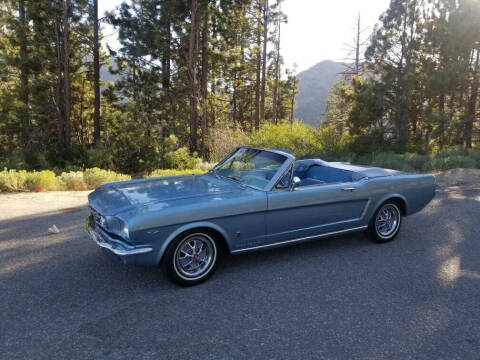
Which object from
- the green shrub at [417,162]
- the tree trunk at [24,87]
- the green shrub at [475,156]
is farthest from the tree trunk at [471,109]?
the tree trunk at [24,87]

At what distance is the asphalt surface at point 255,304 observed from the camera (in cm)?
298

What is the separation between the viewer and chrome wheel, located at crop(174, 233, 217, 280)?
3916 millimetres

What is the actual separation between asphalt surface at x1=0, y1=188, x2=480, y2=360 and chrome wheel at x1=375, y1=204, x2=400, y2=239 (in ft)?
0.62

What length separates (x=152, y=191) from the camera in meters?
4.48

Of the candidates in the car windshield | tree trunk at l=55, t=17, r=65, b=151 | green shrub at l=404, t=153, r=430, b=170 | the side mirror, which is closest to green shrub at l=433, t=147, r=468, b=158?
green shrub at l=404, t=153, r=430, b=170

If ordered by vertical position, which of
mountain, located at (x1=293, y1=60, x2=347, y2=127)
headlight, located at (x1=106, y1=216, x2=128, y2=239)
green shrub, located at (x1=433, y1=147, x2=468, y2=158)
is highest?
mountain, located at (x1=293, y1=60, x2=347, y2=127)

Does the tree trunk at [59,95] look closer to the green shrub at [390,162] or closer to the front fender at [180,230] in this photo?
the green shrub at [390,162]

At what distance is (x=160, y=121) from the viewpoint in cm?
2092

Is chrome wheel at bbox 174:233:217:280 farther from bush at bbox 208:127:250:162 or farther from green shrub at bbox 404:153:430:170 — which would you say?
bush at bbox 208:127:250:162

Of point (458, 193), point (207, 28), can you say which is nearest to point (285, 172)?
point (458, 193)

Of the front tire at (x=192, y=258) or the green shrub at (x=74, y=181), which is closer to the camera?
the front tire at (x=192, y=258)

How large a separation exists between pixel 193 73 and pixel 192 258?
16.8 metres

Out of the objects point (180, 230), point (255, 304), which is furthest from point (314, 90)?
point (255, 304)

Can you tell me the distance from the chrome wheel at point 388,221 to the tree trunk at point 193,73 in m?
15.1
